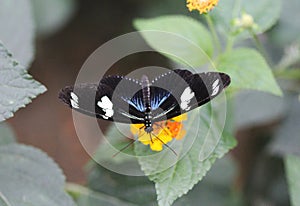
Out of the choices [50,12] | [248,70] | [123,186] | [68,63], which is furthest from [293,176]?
[68,63]

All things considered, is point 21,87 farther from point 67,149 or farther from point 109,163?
point 67,149

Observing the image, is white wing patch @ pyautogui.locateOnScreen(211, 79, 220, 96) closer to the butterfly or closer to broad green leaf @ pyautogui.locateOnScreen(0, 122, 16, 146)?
the butterfly

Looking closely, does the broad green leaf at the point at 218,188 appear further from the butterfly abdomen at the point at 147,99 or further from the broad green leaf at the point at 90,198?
the butterfly abdomen at the point at 147,99

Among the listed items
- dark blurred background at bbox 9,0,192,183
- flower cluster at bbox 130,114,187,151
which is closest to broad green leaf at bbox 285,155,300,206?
flower cluster at bbox 130,114,187,151

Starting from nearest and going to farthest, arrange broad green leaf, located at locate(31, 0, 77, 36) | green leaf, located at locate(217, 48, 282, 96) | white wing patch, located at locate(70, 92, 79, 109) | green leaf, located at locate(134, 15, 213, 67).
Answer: white wing patch, located at locate(70, 92, 79, 109) < green leaf, located at locate(217, 48, 282, 96) < green leaf, located at locate(134, 15, 213, 67) < broad green leaf, located at locate(31, 0, 77, 36)

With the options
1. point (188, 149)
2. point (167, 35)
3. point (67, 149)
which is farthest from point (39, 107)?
point (188, 149)
